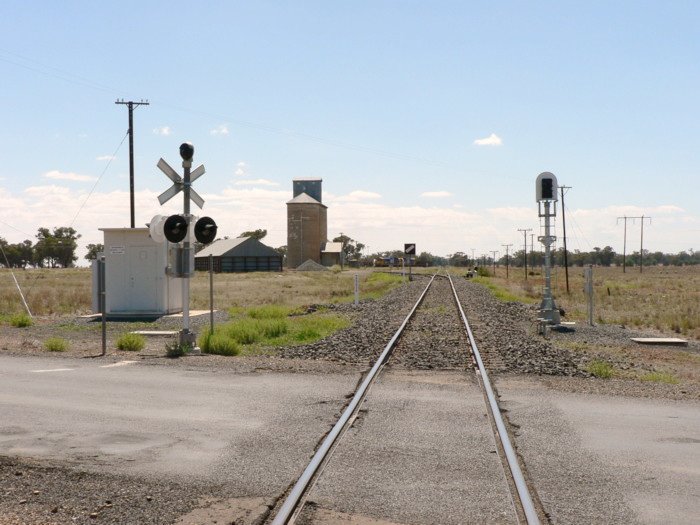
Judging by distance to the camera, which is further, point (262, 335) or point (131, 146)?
point (131, 146)

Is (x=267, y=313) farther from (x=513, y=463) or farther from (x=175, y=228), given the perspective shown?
(x=513, y=463)

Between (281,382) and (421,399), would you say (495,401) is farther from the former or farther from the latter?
(281,382)

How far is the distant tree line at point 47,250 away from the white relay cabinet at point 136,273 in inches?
5285

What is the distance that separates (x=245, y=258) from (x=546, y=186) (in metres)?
87.8

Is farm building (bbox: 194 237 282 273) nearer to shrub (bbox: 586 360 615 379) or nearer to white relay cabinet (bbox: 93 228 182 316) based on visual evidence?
white relay cabinet (bbox: 93 228 182 316)

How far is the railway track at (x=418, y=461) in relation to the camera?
563 cm

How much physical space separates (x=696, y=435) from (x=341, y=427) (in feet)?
11.8

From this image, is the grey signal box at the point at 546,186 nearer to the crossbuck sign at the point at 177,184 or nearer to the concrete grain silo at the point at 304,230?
the crossbuck sign at the point at 177,184

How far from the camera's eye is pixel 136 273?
25781mm

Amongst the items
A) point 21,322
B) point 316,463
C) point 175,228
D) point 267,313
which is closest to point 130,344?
point 175,228

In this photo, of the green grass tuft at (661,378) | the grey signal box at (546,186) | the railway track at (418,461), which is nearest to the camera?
the railway track at (418,461)

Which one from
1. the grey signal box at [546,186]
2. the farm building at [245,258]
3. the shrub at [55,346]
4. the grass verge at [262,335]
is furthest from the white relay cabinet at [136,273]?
the farm building at [245,258]

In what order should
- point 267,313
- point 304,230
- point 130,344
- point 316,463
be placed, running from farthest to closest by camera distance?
point 304,230
point 267,313
point 130,344
point 316,463

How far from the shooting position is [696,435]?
320 inches
